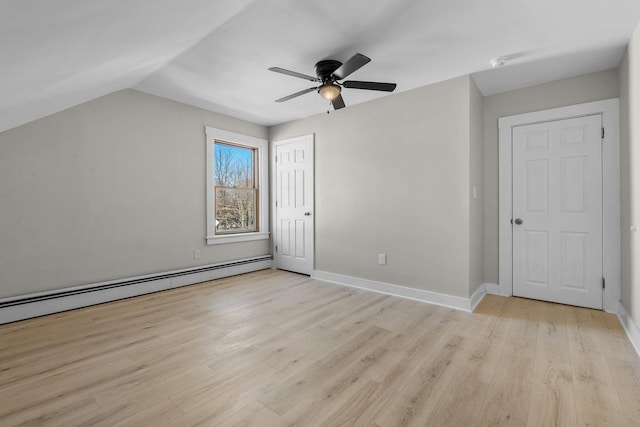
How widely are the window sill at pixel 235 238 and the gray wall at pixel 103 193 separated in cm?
13

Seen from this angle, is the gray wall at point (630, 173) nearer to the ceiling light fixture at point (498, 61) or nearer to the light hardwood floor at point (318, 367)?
the light hardwood floor at point (318, 367)

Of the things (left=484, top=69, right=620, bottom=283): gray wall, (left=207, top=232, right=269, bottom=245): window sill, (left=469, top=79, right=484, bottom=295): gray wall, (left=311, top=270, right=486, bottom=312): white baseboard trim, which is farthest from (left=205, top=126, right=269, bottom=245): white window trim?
(left=484, top=69, right=620, bottom=283): gray wall

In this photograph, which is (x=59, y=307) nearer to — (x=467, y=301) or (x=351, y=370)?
(x=351, y=370)

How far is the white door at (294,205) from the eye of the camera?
180 inches

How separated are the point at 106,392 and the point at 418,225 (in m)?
3.16

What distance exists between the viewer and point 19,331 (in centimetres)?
255

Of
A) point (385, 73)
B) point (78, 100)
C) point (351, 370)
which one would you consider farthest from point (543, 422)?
point (78, 100)

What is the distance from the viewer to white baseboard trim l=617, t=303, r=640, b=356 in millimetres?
2221

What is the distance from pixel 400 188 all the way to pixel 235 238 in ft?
8.73

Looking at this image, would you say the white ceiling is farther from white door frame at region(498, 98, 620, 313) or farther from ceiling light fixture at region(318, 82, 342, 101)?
white door frame at region(498, 98, 620, 313)

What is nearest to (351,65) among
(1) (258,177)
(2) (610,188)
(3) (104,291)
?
(2) (610,188)

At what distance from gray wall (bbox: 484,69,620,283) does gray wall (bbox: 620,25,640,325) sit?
0.21 m

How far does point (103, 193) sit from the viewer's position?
130 inches

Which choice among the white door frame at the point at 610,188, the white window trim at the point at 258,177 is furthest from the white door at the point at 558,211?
the white window trim at the point at 258,177
